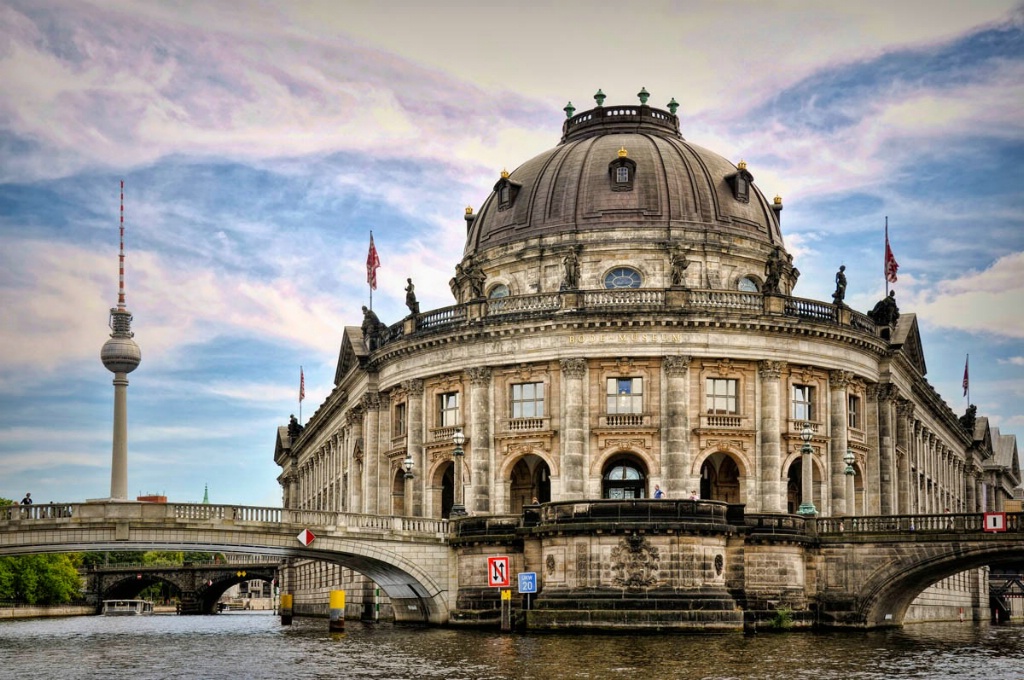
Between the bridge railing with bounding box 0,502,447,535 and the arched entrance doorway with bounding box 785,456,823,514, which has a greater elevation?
the arched entrance doorway with bounding box 785,456,823,514

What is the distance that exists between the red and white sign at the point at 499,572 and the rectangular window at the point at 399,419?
23.0 metres

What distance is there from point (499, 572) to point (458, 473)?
14410 millimetres

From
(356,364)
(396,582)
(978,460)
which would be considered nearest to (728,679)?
(396,582)

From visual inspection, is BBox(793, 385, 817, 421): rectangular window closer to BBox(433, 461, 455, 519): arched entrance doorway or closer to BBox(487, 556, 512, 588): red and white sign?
BBox(433, 461, 455, 519): arched entrance doorway

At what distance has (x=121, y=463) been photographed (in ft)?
308

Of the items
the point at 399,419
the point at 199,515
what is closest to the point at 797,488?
the point at 399,419

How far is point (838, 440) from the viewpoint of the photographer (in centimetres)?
8006

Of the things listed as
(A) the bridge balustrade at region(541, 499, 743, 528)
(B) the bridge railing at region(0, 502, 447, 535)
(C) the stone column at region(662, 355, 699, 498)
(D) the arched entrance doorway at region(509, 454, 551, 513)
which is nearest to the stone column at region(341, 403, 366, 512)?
(D) the arched entrance doorway at region(509, 454, 551, 513)

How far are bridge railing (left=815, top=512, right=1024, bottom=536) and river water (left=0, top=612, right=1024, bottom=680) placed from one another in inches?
191

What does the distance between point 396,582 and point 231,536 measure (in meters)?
12.2

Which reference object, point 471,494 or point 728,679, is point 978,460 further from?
point 728,679

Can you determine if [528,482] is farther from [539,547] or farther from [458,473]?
[539,547]

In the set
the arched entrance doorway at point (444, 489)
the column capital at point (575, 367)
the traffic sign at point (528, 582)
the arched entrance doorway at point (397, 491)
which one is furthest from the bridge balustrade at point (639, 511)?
the arched entrance doorway at point (397, 491)

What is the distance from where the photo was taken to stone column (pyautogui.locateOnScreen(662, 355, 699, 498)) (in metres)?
76.2
